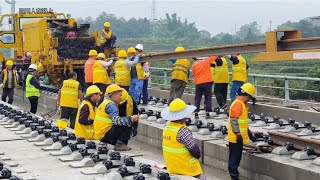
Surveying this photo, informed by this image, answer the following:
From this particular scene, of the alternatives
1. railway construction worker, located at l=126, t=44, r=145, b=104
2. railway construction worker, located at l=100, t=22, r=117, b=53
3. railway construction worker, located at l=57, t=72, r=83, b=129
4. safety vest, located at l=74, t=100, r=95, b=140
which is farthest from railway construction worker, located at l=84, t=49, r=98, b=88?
safety vest, located at l=74, t=100, r=95, b=140

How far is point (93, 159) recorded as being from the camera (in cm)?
935

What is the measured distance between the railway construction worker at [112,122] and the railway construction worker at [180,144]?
2.70 metres

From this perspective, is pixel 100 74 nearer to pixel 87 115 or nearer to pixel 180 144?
pixel 87 115

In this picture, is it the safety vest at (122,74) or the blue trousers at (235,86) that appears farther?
the safety vest at (122,74)

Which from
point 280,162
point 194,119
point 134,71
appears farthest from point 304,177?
point 134,71

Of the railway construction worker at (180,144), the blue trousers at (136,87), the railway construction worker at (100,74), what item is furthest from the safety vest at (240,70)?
the railway construction worker at (180,144)

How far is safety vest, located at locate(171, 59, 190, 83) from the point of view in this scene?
16.6 m

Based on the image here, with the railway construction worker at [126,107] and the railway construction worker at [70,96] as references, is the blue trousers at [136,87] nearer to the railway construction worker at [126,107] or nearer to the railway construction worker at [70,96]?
the railway construction worker at [70,96]

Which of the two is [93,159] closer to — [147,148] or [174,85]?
[147,148]

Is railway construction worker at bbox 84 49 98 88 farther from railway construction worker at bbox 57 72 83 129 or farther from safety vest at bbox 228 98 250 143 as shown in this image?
safety vest at bbox 228 98 250 143

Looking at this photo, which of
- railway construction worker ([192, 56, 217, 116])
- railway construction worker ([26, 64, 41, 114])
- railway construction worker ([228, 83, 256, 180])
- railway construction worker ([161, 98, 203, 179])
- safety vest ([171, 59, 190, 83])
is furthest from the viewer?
railway construction worker ([26, 64, 41, 114])

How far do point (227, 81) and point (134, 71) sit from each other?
8.41 feet

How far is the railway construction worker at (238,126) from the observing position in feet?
34.4

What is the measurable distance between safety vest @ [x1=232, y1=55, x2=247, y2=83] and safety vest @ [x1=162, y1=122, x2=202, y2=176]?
27.4ft
